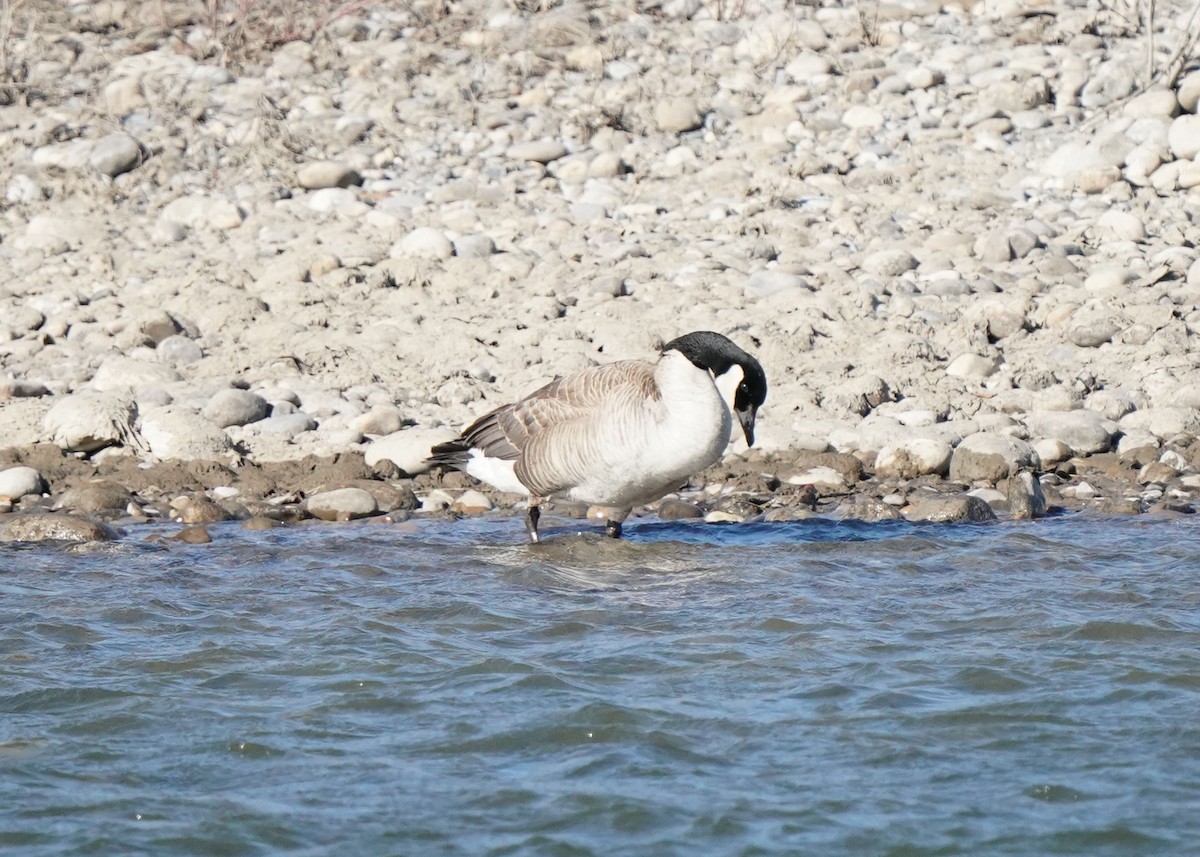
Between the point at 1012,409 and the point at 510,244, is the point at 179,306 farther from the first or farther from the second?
the point at 1012,409

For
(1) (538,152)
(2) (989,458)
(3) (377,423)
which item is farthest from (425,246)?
(2) (989,458)

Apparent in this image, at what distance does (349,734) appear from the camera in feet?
18.7

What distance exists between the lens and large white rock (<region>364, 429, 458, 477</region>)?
9953mm

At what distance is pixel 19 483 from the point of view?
9.54m

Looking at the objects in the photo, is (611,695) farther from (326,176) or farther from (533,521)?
(326,176)

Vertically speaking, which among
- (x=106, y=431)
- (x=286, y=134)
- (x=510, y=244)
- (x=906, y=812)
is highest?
(x=286, y=134)

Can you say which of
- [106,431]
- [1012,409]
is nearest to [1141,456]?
[1012,409]

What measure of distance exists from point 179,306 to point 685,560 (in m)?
5.22

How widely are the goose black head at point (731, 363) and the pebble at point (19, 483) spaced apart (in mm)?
4013

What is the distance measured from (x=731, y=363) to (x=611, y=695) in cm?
245

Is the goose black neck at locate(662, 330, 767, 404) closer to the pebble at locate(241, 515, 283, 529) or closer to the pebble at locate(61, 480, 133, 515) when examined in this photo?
the pebble at locate(241, 515, 283, 529)

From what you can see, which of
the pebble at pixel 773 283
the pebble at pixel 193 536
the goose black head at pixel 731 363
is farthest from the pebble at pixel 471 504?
the pebble at pixel 773 283

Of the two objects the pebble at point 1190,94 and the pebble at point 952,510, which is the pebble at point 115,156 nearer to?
the pebble at point 952,510

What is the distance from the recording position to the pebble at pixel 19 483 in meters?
9.51
